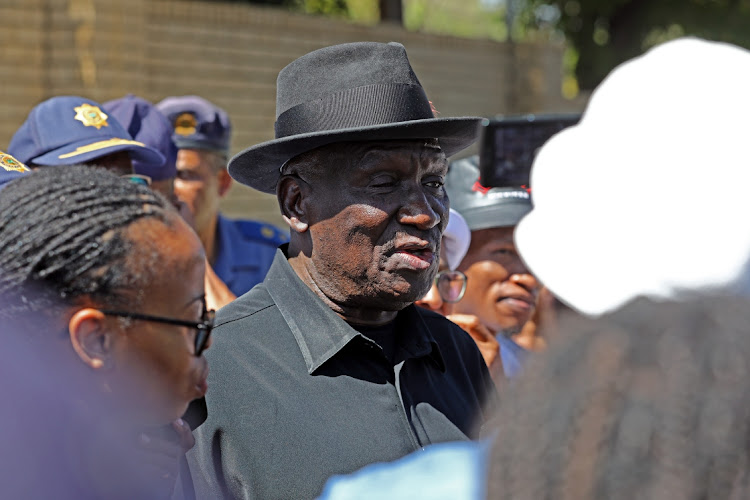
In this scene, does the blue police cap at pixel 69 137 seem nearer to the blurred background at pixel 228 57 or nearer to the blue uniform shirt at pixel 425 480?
the blue uniform shirt at pixel 425 480

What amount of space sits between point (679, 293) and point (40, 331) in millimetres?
1001

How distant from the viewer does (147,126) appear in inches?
173

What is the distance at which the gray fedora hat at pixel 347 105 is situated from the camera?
2506 mm

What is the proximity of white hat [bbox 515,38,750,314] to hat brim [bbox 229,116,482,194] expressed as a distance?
901mm

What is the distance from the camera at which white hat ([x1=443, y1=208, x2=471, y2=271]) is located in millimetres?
3684

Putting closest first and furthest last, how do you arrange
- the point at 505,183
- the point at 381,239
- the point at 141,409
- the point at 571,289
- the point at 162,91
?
1. the point at 571,289
2. the point at 141,409
3. the point at 381,239
4. the point at 505,183
5. the point at 162,91

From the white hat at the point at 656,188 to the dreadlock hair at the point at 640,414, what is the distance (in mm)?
419

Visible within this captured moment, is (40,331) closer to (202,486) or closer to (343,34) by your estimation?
(202,486)

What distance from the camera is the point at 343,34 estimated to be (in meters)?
10.7

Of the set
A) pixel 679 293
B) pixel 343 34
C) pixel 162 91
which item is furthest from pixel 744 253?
pixel 343 34

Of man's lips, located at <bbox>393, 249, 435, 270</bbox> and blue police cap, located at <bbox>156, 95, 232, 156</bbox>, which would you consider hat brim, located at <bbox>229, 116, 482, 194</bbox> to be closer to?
man's lips, located at <bbox>393, 249, 435, 270</bbox>

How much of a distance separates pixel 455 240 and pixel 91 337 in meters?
2.27

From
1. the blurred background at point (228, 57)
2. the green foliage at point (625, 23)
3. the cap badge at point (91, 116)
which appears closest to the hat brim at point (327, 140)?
the cap badge at point (91, 116)

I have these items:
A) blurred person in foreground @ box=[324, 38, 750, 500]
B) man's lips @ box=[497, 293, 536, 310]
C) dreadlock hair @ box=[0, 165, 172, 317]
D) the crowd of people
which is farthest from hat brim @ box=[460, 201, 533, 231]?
dreadlock hair @ box=[0, 165, 172, 317]
